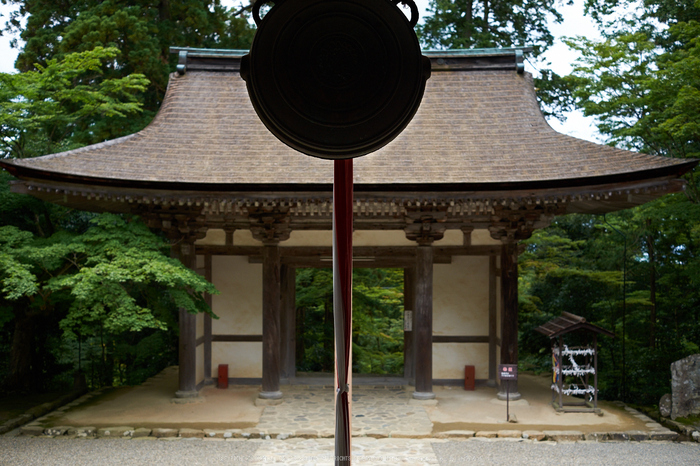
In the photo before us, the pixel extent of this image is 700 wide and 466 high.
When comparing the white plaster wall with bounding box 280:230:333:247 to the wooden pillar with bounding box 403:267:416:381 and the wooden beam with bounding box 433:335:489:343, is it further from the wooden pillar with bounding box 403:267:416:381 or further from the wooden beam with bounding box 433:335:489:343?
the wooden beam with bounding box 433:335:489:343

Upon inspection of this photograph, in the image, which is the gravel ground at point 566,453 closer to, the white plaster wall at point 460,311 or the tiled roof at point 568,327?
the tiled roof at point 568,327

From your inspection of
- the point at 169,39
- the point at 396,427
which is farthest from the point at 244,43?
the point at 396,427

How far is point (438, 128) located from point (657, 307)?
653 centimetres

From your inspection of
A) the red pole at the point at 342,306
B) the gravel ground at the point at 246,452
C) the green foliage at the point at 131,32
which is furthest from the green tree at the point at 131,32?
the red pole at the point at 342,306

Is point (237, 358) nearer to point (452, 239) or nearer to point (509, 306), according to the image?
point (452, 239)

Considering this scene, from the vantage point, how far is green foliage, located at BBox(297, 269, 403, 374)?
13.0 metres

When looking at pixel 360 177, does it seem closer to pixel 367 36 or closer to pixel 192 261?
pixel 192 261

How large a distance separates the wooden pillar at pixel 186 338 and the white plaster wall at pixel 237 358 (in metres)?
0.92

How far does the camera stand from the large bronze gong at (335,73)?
3.83 ft

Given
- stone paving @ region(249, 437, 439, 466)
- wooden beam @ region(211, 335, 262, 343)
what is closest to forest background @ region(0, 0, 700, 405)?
wooden beam @ region(211, 335, 262, 343)

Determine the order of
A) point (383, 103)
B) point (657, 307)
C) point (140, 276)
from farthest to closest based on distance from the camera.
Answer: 1. point (657, 307)
2. point (140, 276)
3. point (383, 103)

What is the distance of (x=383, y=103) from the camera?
1.18 meters

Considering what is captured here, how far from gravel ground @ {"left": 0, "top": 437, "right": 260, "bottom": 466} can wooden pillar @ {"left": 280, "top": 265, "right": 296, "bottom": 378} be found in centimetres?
272

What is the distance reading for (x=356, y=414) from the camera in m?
8.20
